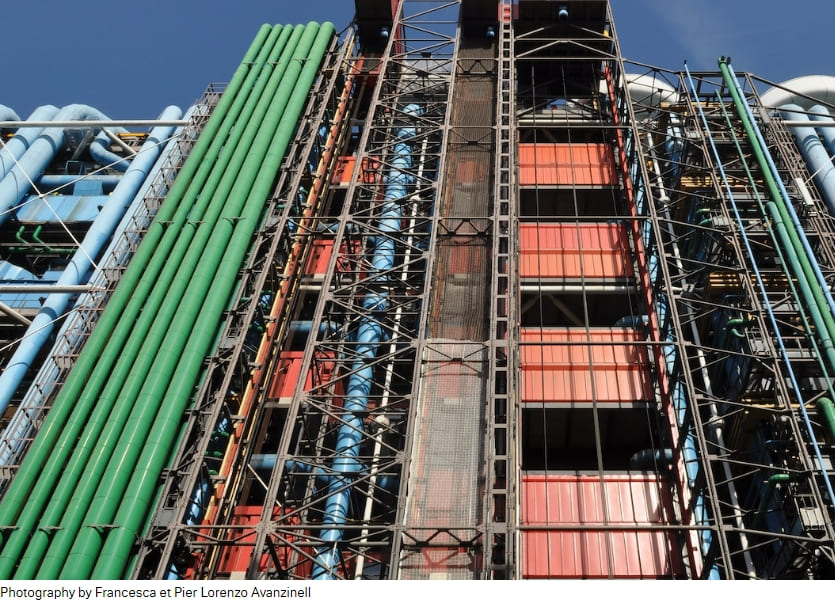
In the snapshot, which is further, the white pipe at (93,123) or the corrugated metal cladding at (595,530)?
the white pipe at (93,123)

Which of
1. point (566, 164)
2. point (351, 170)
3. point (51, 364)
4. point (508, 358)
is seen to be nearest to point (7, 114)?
point (351, 170)

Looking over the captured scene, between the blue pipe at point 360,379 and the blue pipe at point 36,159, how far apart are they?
2091cm

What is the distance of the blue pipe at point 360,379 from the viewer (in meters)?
26.2

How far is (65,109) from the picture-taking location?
2106 inches

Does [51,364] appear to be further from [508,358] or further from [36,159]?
[36,159]

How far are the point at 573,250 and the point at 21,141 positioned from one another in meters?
33.3

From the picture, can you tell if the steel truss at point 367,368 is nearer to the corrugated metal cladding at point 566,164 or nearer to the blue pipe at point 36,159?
the corrugated metal cladding at point 566,164

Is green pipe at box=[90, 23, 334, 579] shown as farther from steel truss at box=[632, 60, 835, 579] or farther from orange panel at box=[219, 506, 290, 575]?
steel truss at box=[632, 60, 835, 579]

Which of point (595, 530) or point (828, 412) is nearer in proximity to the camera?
point (595, 530)

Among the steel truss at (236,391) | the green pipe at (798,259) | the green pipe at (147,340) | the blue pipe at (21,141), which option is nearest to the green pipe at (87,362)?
the green pipe at (147,340)

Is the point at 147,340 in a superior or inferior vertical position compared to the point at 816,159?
inferior

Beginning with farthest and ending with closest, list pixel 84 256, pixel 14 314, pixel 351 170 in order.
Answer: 1. pixel 351 170
2. pixel 84 256
3. pixel 14 314

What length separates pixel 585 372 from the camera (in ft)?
109

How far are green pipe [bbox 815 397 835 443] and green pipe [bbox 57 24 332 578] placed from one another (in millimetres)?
21365
